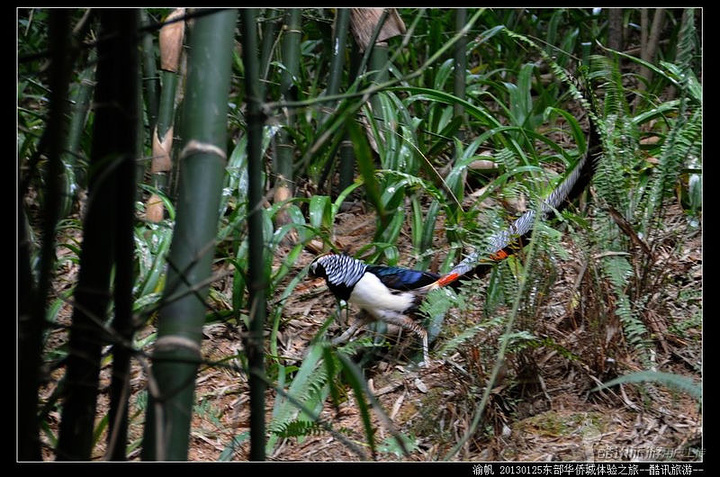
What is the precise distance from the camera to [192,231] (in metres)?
1.05

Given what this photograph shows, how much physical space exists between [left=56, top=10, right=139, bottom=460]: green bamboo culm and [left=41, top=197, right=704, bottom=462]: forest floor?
0.93 metres

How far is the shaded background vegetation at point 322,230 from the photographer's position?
102 cm

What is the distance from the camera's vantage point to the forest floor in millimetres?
2104

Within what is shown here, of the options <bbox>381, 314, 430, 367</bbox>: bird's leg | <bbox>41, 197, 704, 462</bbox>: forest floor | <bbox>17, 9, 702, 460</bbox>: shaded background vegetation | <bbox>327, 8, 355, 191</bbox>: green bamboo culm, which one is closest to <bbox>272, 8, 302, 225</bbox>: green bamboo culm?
<bbox>17, 9, 702, 460</bbox>: shaded background vegetation

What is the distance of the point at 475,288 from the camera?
231 centimetres

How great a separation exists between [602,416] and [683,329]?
40 centimetres

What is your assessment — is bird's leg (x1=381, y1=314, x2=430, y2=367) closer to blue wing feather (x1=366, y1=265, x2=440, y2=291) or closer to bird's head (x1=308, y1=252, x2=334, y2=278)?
blue wing feather (x1=366, y1=265, x2=440, y2=291)

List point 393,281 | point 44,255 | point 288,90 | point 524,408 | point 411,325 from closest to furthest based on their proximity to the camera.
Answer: point 44,255 < point 524,408 < point 411,325 < point 393,281 < point 288,90

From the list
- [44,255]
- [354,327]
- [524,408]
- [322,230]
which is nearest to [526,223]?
[524,408]

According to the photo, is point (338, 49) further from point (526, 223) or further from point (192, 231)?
point (192, 231)

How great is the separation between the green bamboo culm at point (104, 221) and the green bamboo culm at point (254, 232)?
0.16 m

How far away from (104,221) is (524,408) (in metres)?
1.58

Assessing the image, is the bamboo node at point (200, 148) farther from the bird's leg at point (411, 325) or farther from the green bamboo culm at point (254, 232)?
the bird's leg at point (411, 325)

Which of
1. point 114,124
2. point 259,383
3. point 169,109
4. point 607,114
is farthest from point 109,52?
point 169,109
